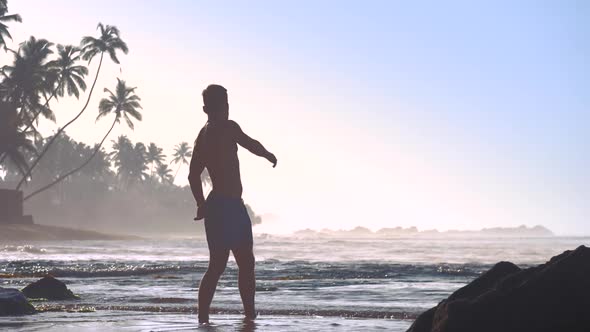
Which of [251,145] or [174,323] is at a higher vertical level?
[251,145]

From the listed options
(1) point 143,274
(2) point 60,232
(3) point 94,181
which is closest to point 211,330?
(1) point 143,274

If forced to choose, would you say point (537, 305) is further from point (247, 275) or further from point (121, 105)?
point (121, 105)

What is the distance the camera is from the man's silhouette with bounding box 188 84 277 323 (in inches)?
222

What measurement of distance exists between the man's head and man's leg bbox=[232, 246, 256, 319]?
0.88 meters

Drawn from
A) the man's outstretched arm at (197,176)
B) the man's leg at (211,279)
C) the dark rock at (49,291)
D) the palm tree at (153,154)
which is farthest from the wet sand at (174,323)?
the palm tree at (153,154)

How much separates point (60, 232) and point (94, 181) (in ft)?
158

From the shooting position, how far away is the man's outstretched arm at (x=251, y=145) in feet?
18.4

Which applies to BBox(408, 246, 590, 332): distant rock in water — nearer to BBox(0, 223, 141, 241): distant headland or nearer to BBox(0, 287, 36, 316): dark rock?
BBox(0, 287, 36, 316): dark rock

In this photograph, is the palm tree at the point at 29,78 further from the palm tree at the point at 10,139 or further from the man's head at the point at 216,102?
the man's head at the point at 216,102

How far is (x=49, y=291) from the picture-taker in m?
8.45

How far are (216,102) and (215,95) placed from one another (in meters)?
0.05

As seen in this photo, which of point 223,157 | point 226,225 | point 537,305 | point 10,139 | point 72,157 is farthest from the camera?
point 72,157

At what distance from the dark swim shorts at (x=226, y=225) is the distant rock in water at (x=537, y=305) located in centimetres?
214

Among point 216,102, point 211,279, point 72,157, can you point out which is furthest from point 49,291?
point 72,157
